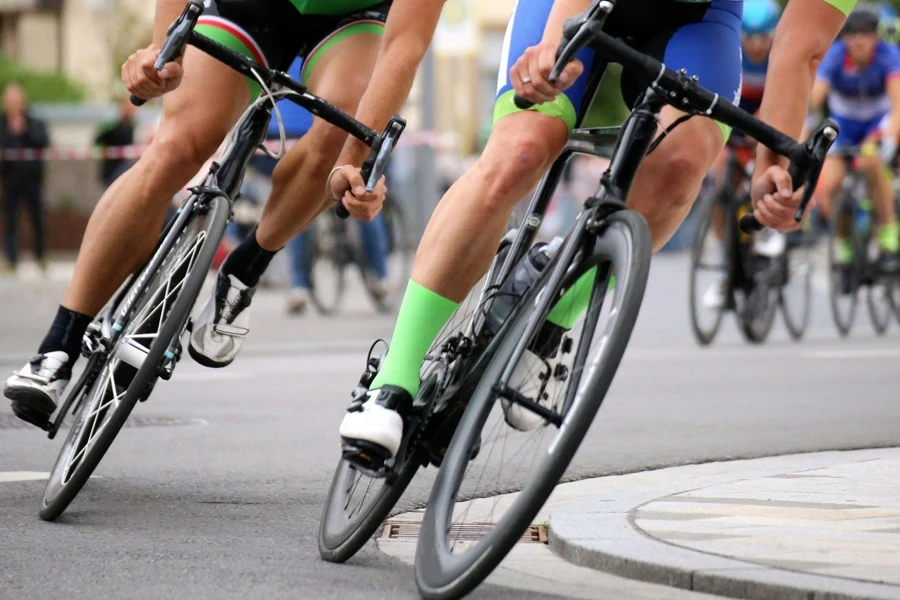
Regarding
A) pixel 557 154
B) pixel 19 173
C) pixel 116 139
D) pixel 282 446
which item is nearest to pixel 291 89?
pixel 557 154

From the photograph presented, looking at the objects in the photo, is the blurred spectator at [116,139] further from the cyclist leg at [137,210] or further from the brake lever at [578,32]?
the brake lever at [578,32]

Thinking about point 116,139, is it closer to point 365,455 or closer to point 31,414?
point 31,414

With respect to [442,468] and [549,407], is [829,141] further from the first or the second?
[442,468]

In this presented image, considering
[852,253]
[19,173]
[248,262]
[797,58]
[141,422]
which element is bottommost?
[19,173]

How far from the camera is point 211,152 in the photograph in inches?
195

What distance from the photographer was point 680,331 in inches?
482

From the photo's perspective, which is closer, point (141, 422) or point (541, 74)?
point (541, 74)

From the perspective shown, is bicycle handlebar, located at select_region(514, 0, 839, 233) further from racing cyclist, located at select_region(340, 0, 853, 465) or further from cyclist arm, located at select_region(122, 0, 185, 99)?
cyclist arm, located at select_region(122, 0, 185, 99)

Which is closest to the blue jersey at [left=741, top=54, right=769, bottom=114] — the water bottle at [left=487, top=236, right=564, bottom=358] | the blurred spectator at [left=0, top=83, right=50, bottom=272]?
the water bottle at [left=487, top=236, right=564, bottom=358]

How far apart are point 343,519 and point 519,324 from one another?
2.45 feet

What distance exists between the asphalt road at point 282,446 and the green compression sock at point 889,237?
762mm

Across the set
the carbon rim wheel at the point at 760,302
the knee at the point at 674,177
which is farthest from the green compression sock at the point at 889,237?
the knee at the point at 674,177

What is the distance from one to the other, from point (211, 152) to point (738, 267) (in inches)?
249

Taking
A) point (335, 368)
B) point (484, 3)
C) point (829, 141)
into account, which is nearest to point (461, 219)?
point (829, 141)
